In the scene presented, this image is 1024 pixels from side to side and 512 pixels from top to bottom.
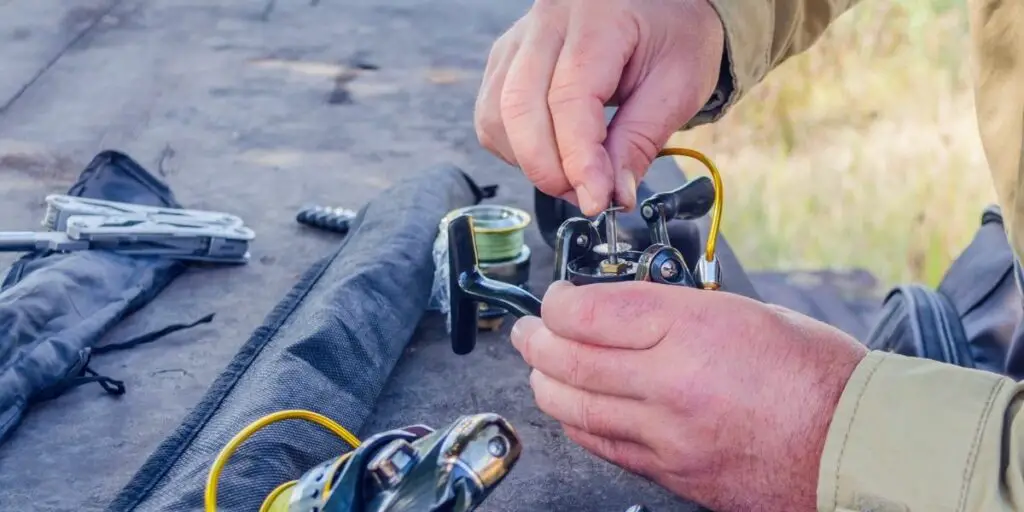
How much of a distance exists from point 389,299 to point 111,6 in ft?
8.90

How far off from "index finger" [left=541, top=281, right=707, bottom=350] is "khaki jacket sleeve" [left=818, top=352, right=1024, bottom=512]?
142 millimetres

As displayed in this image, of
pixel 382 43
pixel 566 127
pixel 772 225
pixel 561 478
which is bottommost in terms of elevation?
pixel 772 225

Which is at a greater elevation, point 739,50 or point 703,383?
point 739,50

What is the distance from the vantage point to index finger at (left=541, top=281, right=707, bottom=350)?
84 centimetres

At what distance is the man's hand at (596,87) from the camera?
99 centimetres

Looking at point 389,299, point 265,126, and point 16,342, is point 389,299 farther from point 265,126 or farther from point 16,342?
point 265,126

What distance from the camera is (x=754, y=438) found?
31.9 inches

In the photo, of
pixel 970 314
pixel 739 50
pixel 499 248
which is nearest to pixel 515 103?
pixel 739 50

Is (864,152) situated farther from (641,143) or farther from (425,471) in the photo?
(425,471)

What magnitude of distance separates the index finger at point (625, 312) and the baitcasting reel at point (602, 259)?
0.06 m

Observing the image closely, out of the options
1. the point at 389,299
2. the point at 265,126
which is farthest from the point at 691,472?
the point at 265,126

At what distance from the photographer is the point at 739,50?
3.75 ft

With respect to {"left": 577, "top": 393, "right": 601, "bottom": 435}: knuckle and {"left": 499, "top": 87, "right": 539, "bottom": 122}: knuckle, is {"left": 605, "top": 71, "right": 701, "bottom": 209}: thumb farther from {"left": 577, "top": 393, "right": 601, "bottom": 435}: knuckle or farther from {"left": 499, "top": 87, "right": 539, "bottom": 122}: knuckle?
{"left": 577, "top": 393, "right": 601, "bottom": 435}: knuckle

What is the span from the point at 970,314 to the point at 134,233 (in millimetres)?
1176
